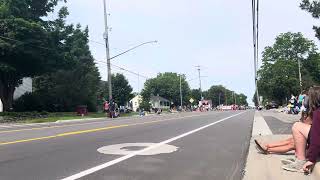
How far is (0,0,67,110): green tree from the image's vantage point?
4891cm

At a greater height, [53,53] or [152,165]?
[53,53]

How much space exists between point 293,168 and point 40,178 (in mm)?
4312

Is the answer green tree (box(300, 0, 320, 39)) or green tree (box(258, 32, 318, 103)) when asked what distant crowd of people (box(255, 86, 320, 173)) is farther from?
green tree (box(258, 32, 318, 103))

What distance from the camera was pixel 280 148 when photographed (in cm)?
1106

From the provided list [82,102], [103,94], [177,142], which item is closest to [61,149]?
[177,142]

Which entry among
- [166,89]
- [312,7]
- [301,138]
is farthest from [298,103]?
[166,89]

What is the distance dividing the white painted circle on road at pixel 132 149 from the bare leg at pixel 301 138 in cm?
444

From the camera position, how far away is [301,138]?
30.1 ft

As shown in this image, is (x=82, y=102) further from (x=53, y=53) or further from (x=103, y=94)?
(x=103, y=94)

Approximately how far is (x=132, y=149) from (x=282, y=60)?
109790 millimetres

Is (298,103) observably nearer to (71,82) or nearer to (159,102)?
(71,82)

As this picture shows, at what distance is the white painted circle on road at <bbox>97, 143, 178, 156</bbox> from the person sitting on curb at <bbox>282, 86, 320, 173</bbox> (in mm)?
4463

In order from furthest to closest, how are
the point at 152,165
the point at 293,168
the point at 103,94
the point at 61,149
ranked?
the point at 103,94 < the point at 61,149 < the point at 152,165 < the point at 293,168

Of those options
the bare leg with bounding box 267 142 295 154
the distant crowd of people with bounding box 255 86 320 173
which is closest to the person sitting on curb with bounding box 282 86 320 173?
the distant crowd of people with bounding box 255 86 320 173
